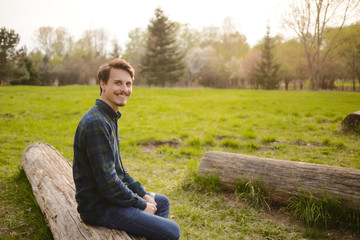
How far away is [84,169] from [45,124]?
888 cm

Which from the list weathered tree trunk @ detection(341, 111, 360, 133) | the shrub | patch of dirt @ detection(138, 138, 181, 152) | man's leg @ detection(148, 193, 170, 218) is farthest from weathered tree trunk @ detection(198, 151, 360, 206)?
weathered tree trunk @ detection(341, 111, 360, 133)

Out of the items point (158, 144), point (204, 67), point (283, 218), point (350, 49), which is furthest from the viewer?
point (204, 67)

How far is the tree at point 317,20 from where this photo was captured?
5.68 metres

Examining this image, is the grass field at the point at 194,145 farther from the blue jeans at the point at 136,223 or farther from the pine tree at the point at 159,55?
the pine tree at the point at 159,55

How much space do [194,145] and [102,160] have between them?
5644mm

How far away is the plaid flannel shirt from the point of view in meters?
2.28

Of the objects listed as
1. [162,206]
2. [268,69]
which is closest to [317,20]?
[162,206]

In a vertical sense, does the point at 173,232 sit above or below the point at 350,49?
below

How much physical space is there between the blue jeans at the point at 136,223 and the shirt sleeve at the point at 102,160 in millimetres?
177

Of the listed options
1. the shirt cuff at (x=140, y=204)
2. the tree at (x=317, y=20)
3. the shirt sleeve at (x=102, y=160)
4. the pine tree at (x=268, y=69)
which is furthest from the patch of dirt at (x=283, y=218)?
the pine tree at (x=268, y=69)

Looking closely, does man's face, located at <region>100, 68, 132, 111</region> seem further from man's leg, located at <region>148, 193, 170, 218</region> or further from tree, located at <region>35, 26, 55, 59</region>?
tree, located at <region>35, 26, 55, 59</region>

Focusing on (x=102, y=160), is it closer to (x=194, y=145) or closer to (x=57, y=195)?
(x=57, y=195)

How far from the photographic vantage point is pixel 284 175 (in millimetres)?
4086

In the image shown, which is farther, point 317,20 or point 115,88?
point 317,20
